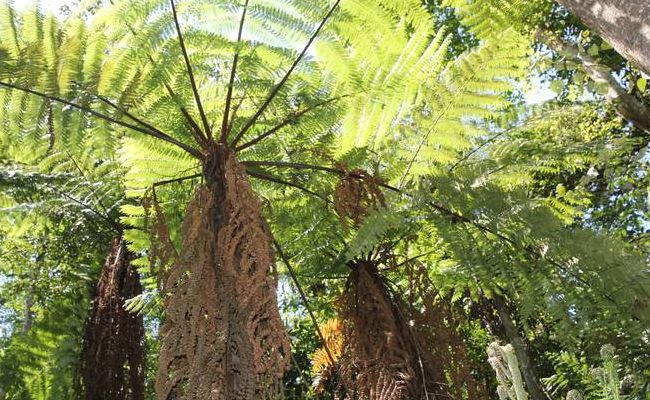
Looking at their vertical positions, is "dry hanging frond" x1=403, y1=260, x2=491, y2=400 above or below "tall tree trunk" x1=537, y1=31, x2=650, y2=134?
below

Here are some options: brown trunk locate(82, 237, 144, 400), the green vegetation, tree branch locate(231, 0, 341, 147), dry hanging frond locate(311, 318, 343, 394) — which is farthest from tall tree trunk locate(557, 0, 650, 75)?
brown trunk locate(82, 237, 144, 400)

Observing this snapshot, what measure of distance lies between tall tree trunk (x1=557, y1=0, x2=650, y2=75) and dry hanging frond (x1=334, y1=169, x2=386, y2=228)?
33.2 inches

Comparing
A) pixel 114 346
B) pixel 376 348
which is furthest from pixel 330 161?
pixel 114 346

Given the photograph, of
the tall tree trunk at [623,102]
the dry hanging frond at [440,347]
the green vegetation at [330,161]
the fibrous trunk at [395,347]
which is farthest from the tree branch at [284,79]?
the tall tree trunk at [623,102]

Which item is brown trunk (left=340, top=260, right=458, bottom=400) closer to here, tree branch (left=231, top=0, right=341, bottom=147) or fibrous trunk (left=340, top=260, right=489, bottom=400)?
fibrous trunk (left=340, top=260, right=489, bottom=400)

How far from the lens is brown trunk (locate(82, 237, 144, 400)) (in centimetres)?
331

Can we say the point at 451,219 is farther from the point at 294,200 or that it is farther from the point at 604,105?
the point at 604,105

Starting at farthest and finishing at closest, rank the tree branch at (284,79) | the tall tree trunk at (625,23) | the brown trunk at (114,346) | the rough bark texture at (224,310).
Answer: the brown trunk at (114,346)
the tree branch at (284,79)
the tall tree trunk at (625,23)
the rough bark texture at (224,310)

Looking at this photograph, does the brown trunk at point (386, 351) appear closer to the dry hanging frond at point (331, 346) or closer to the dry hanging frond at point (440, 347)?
the dry hanging frond at point (440, 347)

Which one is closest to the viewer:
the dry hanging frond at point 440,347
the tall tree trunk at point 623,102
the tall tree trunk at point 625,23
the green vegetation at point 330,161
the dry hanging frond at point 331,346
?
the tall tree trunk at point 625,23

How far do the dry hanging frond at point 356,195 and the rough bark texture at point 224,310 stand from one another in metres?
0.45

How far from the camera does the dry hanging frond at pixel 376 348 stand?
229 centimetres

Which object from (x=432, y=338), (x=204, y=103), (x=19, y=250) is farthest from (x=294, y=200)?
(x=19, y=250)

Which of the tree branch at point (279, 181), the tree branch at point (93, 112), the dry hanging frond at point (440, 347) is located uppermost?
the tree branch at point (93, 112)
